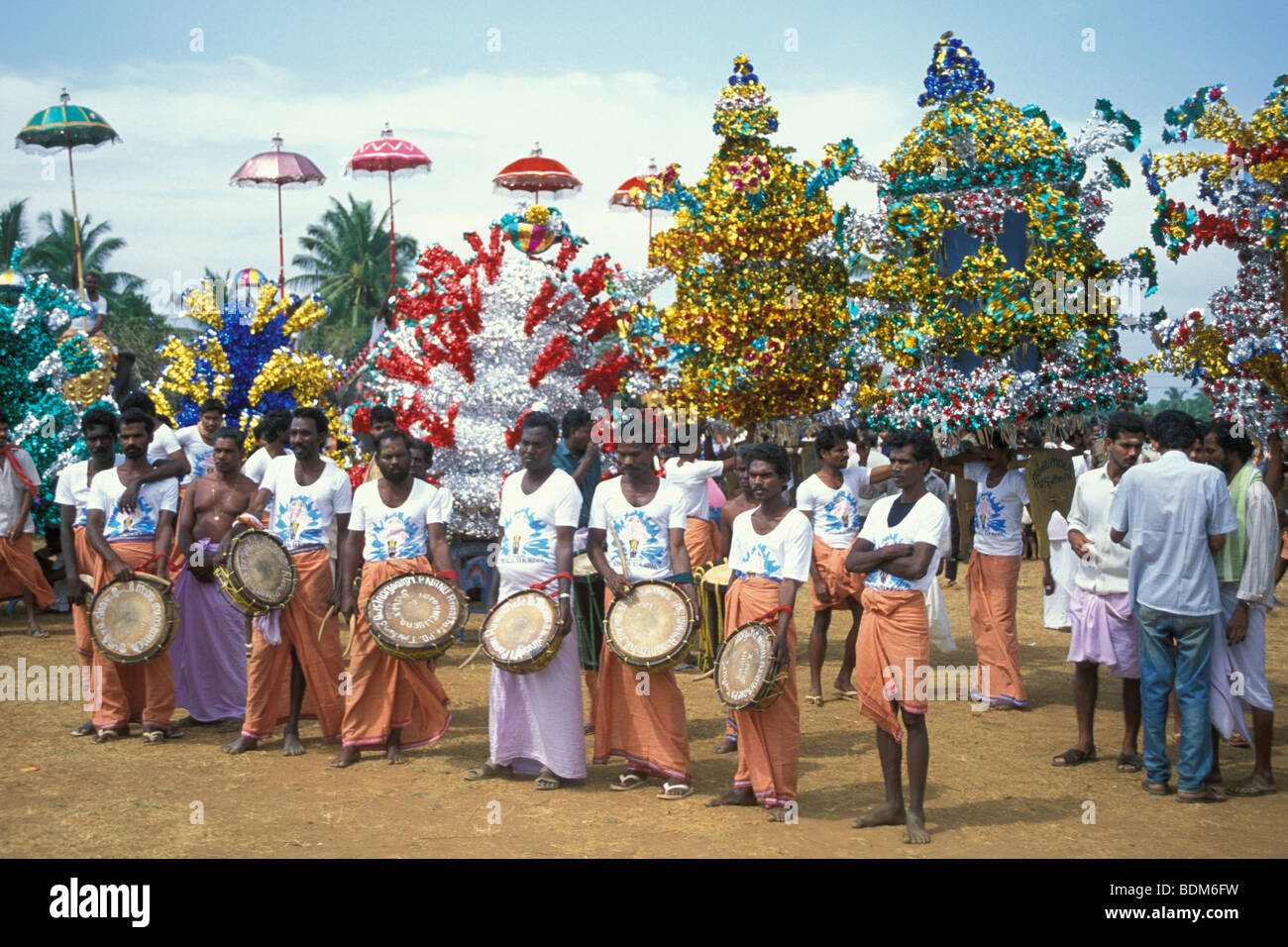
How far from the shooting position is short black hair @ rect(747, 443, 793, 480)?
660 centimetres

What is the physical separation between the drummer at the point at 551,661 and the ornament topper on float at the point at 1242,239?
14.4 ft

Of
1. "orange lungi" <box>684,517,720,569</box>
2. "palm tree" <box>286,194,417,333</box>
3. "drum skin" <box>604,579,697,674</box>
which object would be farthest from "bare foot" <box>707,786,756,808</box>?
"palm tree" <box>286,194,417,333</box>

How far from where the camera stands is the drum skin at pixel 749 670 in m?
6.23

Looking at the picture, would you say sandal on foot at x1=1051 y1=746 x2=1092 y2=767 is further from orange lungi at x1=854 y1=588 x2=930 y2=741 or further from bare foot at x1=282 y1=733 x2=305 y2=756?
bare foot at x1=282 y1=733 x2=305 y2=756

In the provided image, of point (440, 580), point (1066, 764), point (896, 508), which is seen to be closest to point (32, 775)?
point (440, 580)

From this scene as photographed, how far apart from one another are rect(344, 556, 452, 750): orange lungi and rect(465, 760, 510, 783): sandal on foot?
63 centimetres

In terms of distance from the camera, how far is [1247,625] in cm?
701

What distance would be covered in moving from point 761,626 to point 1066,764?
2.57 meters

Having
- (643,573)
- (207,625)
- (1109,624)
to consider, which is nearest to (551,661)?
(643,573)

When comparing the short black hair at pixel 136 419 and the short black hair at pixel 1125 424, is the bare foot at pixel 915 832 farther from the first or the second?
the short black hair at pixel 136 419

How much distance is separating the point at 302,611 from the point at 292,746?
848 mm

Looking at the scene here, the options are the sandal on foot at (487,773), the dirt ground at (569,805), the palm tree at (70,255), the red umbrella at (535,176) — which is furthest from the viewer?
the palm tree at (70,255)

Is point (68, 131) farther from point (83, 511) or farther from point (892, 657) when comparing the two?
point (892, 657)

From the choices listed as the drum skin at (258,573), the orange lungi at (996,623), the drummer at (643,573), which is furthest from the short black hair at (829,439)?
the drum skin at (258,573)
